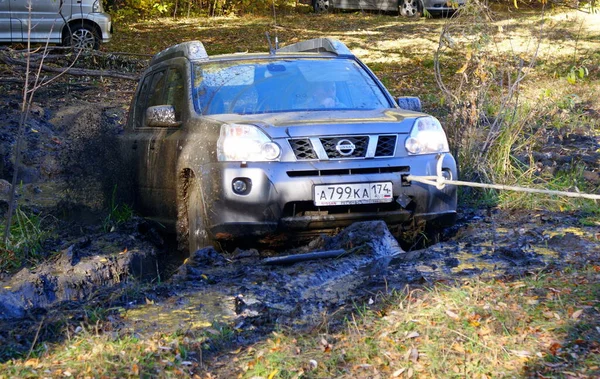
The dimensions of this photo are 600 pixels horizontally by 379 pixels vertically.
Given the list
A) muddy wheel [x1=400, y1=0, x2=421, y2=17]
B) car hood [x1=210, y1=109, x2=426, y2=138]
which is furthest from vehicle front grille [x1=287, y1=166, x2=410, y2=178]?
muddy wheel [x1=400, y1=0, x2=421, y2=17]

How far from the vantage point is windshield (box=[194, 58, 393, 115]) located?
22.4 feet

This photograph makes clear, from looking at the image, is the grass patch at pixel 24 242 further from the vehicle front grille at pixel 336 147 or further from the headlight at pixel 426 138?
the headlight at pixel 426 138

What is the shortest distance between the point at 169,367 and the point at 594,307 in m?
2.01

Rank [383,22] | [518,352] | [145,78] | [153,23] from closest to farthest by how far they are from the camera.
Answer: [518,352] < [145,78] < [383,22] < [153,23]

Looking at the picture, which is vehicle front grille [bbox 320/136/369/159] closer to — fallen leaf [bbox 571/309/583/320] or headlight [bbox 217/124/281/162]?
headlight [bbox 217/124/281/162]

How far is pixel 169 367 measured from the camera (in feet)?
13.0

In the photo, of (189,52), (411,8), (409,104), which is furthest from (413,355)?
(411,8)

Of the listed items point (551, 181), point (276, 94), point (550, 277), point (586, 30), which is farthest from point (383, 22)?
point (550, 277)

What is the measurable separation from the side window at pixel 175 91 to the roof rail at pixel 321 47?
984 millimetres

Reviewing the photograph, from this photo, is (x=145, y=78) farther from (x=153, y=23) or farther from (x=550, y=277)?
(x=153, y=23)

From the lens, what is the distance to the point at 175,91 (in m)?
7.34

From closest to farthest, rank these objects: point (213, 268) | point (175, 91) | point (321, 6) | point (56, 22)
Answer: point (213, 268), point (175, 91), point (56, 22), point (321, 6)

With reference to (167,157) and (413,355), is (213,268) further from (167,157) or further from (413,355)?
(413,355)

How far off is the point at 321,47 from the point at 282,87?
4.03ft
